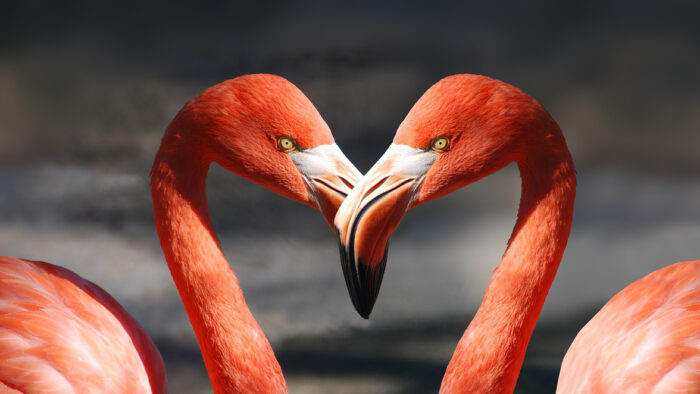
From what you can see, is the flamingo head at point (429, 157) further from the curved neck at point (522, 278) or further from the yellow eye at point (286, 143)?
the yellow eye at point (286, 143)

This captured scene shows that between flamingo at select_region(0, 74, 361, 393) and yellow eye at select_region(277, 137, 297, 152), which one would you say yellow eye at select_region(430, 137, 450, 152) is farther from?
yellow eye at select_region(277, 137, 297, 152)

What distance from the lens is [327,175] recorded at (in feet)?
7.66

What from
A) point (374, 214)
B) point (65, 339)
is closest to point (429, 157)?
point (374, 214)

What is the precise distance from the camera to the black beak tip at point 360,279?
7.32 feet

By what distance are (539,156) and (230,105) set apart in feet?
3.21

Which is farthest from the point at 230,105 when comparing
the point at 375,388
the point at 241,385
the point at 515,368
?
the point at 375,388

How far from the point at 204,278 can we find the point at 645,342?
4.71 feet

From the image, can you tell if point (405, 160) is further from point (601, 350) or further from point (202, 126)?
point (601, 350)

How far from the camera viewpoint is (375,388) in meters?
3.51

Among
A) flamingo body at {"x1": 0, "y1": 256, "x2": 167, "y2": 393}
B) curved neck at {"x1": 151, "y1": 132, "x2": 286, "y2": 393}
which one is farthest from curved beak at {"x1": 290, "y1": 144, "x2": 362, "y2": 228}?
flamingo body at {"x1": 0, "y1": 256, "x2": 167, "y2": 393}

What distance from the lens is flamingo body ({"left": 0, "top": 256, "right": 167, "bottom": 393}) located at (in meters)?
2.30

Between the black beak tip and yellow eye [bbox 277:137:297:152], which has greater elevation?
yellow eye [bbox 277:137:297:152]

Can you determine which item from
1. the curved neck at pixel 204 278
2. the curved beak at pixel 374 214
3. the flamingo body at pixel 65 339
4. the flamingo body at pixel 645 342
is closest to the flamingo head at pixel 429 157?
the curved beak at pixel 374 214

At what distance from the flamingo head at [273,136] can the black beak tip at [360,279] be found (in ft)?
0.56
